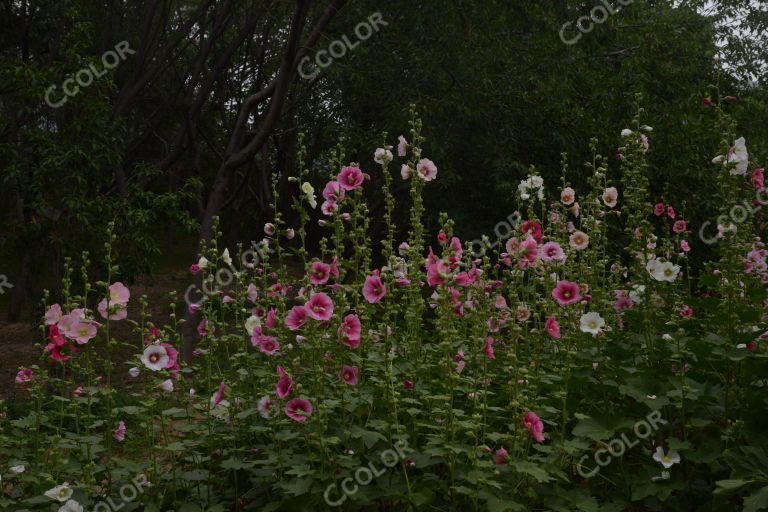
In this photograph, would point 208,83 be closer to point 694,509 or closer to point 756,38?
point 694,509

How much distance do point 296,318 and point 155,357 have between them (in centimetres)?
69

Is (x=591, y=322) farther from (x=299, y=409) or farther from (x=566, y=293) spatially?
(x=299, y=409)

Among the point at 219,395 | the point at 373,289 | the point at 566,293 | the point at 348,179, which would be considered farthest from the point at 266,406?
the point at 566,293

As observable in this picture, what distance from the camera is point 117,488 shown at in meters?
3.66

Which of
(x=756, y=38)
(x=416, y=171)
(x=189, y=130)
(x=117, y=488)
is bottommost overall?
(x=117, y=488)

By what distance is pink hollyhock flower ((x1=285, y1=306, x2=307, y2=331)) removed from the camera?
3.21 meters

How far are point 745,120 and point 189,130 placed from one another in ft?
29.1

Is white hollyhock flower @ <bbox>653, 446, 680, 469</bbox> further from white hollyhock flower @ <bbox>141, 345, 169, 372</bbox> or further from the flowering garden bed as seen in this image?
white hollyhock flower @ <bbox>141, 345, 169, 372</bbox>

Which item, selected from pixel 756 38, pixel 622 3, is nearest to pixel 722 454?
pixel 622 3

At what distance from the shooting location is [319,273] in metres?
3.55

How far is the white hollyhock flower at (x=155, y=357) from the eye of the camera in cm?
341

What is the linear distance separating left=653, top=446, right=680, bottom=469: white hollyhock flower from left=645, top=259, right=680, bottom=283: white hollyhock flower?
75cm

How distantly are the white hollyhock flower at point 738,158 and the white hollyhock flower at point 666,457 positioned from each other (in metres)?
1.32

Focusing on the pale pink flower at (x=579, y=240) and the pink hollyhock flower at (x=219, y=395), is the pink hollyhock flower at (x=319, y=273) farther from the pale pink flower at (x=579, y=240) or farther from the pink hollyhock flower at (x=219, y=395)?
the pale pink flower at (x=579, y=240)
